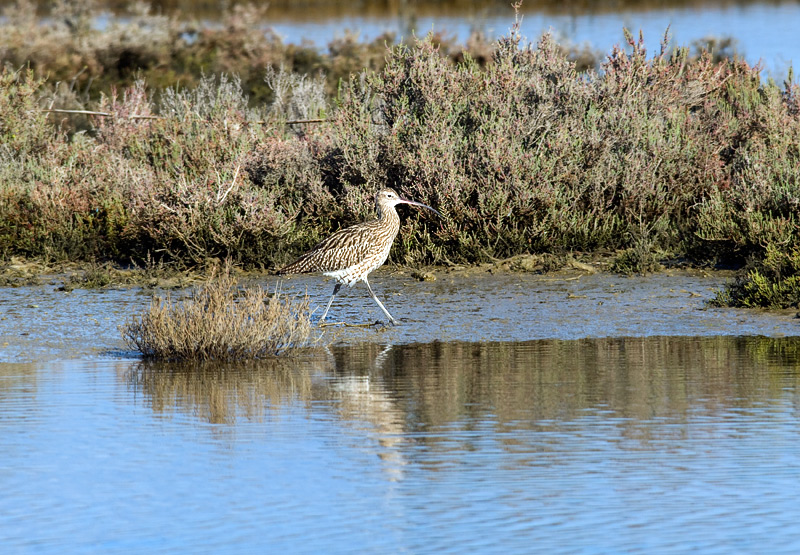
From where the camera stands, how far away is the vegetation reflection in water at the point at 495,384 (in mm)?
7195

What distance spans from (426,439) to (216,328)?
270cm

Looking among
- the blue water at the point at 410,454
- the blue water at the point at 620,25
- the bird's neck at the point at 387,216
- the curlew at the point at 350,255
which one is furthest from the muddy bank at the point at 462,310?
the blue water at the point at 620,25

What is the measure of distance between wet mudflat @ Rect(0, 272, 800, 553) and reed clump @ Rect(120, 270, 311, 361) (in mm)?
160

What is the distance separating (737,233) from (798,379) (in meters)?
4.38

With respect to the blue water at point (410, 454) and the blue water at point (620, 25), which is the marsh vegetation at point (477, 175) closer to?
the blue water at point (410, 454)

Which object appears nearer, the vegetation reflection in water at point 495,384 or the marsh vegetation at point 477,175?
the vegetation reflection in water at point 495,384

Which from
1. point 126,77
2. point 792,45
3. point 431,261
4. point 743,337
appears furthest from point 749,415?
point 792,45

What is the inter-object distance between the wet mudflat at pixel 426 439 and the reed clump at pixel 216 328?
0.16 m

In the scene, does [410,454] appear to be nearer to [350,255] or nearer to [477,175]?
[350,255]

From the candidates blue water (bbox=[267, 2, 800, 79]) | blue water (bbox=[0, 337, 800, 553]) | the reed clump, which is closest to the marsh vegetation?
the reed clump

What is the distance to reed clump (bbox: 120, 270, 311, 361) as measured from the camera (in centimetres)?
893

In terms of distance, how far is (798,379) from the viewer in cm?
811

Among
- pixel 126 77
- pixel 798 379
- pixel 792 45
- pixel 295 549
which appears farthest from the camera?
pixel 792 45

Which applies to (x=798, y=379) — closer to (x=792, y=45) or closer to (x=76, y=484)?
(x=76, y=484)
